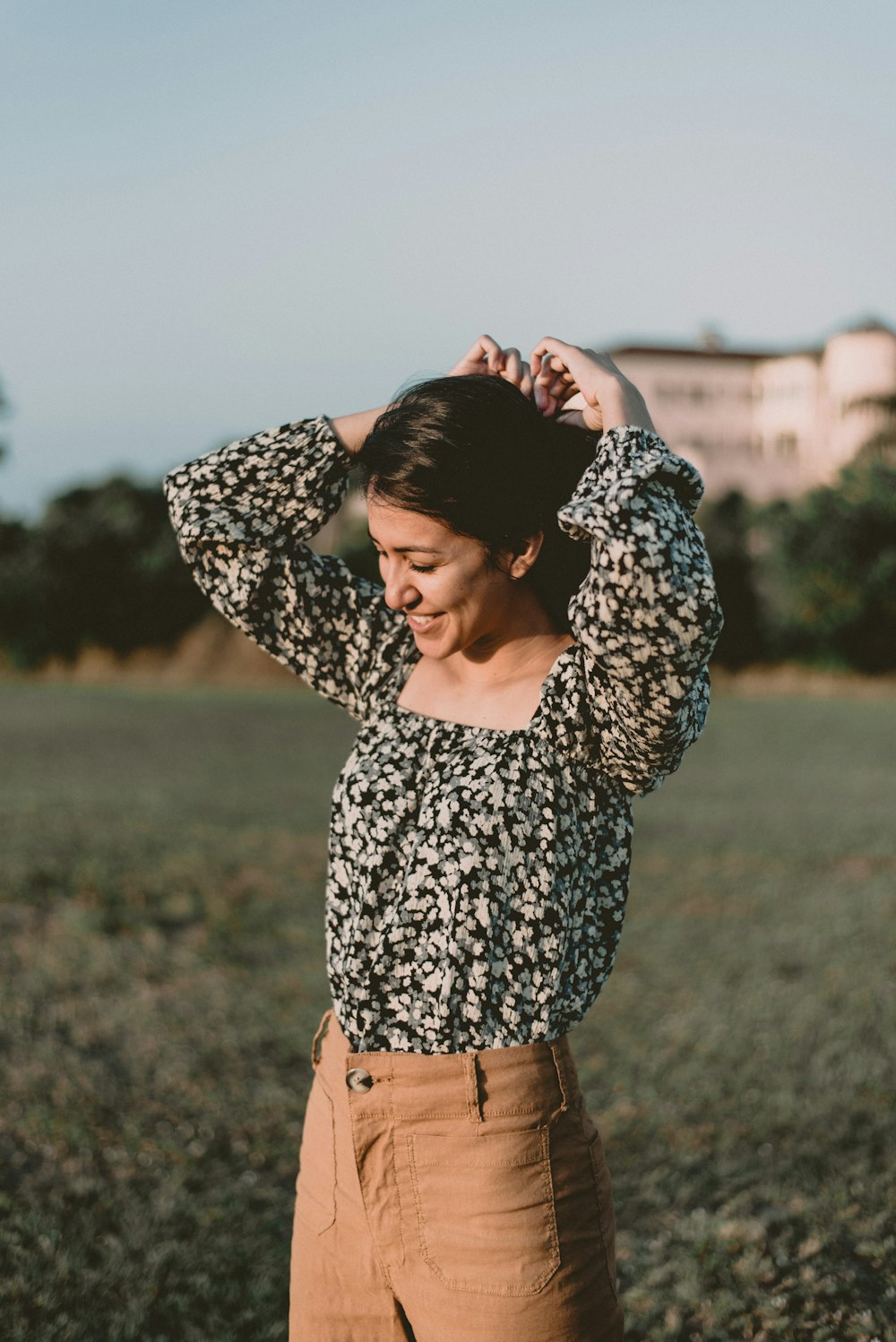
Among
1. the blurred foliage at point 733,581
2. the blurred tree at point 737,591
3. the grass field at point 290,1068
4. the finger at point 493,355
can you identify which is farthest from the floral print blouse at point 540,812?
the blurred tree at point 737,591

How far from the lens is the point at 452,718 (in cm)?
215

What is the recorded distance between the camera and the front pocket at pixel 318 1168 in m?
2.06

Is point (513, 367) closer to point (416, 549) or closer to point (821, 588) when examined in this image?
point (416, 549)

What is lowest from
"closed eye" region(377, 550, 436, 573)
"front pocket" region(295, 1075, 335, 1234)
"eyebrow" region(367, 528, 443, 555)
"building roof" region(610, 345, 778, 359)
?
"building roof" region(610, 345, 778, 359)

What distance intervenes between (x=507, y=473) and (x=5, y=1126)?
3.49m

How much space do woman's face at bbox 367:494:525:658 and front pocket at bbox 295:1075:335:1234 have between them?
0.79 m

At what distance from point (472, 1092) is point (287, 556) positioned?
1106 mm

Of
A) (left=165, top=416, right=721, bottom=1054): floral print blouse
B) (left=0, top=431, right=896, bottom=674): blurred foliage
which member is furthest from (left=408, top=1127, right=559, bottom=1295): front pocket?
(left=0, top=431, right=896, bottom=674): blurred foliage

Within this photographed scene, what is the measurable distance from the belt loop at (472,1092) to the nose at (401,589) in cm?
A: 73

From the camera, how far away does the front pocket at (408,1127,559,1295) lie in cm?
187

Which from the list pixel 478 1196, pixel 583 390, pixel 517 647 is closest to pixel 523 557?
pixel 517 647

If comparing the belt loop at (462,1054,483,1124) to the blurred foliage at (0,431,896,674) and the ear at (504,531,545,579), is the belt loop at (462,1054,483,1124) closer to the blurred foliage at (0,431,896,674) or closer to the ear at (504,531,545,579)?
the ear at (504,531,545,579)

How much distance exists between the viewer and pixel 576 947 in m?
1.97

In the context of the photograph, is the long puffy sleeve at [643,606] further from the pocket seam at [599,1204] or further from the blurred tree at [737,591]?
the blurred tree at [737,591]
